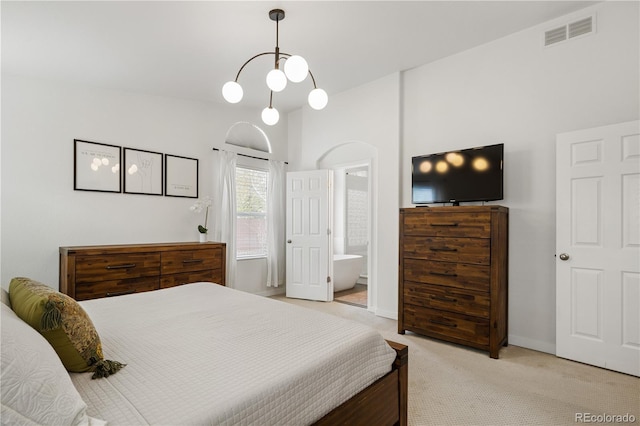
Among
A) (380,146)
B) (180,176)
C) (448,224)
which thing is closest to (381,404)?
(448,224)

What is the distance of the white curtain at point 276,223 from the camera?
5.21 metres

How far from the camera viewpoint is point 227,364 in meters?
1.25

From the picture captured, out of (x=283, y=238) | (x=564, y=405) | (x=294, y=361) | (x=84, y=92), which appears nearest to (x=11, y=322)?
(x=294, y=361)

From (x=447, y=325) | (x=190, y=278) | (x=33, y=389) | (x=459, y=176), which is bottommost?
(x=447, y=325)

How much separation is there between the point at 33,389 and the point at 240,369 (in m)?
0.58

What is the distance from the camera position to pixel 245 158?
4996 mm

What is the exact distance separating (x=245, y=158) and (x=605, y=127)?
413cm

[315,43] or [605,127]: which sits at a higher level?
[315,43]

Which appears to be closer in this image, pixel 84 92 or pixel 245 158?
pixel 84 92

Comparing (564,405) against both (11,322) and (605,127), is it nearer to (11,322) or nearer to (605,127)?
(605,127)

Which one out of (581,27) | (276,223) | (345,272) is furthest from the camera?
(345,272)

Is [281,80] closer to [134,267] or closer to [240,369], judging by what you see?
[240,369]

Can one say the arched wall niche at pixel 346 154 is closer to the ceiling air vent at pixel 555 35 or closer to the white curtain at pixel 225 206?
the white curtain at pixel 225 206

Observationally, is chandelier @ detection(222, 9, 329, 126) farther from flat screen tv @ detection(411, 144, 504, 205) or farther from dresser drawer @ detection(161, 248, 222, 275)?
dresser drawer @ detection(161, 248, 222, 275)
